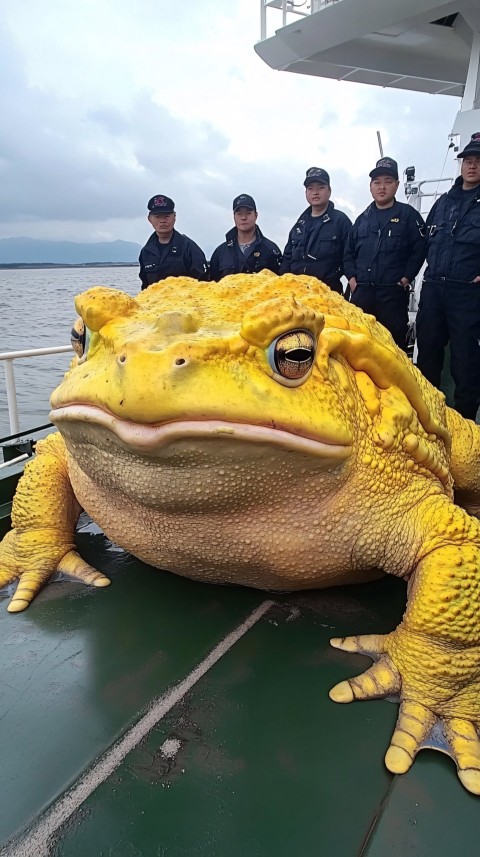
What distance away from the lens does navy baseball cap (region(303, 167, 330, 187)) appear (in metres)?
5.39

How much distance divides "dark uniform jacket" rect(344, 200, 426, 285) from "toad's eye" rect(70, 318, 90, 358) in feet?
12.4

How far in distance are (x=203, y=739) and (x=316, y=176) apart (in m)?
5.08

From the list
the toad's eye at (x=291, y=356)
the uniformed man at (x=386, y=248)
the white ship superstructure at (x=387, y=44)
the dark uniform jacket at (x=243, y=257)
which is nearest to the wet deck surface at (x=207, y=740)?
the toad's eye at (x=291, y=356)

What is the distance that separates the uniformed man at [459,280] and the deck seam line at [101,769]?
10.5 ft

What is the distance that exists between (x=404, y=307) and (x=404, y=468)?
368 centimetres

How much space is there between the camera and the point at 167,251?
5.42 metres

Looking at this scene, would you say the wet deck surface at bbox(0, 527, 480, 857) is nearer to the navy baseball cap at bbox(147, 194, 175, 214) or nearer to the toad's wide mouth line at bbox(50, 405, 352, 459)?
the toad's wide mouth line at bbox(50, 405, 352, 459)

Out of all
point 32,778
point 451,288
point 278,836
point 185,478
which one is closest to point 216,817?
point 278,836

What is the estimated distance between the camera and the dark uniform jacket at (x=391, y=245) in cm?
503

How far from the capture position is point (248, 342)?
1532mm

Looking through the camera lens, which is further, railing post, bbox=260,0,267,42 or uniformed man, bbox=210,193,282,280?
railing post, bbox=260,0,267,42

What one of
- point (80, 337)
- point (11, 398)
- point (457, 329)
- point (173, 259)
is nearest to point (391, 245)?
point (457, 329)

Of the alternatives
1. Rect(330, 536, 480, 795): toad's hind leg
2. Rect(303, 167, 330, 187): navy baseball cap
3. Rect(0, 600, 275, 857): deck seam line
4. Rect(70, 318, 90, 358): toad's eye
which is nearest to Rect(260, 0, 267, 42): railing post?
Rect(303, 167, 330, 187): navy baseball cap

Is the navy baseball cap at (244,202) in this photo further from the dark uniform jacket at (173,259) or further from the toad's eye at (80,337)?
the toad's eye at (80,337)
